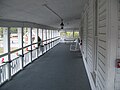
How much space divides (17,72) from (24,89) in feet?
7.36

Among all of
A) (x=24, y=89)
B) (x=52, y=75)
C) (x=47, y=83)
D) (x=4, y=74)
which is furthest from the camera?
(x=52, y=75)

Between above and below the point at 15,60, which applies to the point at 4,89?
below

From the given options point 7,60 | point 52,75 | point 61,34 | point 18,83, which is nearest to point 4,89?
point 18,83

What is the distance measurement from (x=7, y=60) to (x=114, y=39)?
4918 mm

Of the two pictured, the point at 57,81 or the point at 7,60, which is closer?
the point at 57,81

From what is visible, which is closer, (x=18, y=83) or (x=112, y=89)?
(x=112, y=89)

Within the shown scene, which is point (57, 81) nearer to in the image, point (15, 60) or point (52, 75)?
point (52, 75)

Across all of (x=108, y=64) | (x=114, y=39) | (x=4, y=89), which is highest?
(x=114, y=39)

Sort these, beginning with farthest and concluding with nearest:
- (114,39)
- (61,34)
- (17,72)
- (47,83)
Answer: (61,34) < (17,72) < (47,83) < (114,39)

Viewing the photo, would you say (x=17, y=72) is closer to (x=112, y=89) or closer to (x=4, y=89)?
(x=4, y=89)

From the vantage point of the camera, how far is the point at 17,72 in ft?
23.5

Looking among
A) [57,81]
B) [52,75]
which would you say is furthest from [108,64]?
[52,75]

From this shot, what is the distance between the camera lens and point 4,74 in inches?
242

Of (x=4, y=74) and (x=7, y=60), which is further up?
(x=7, y=60)
